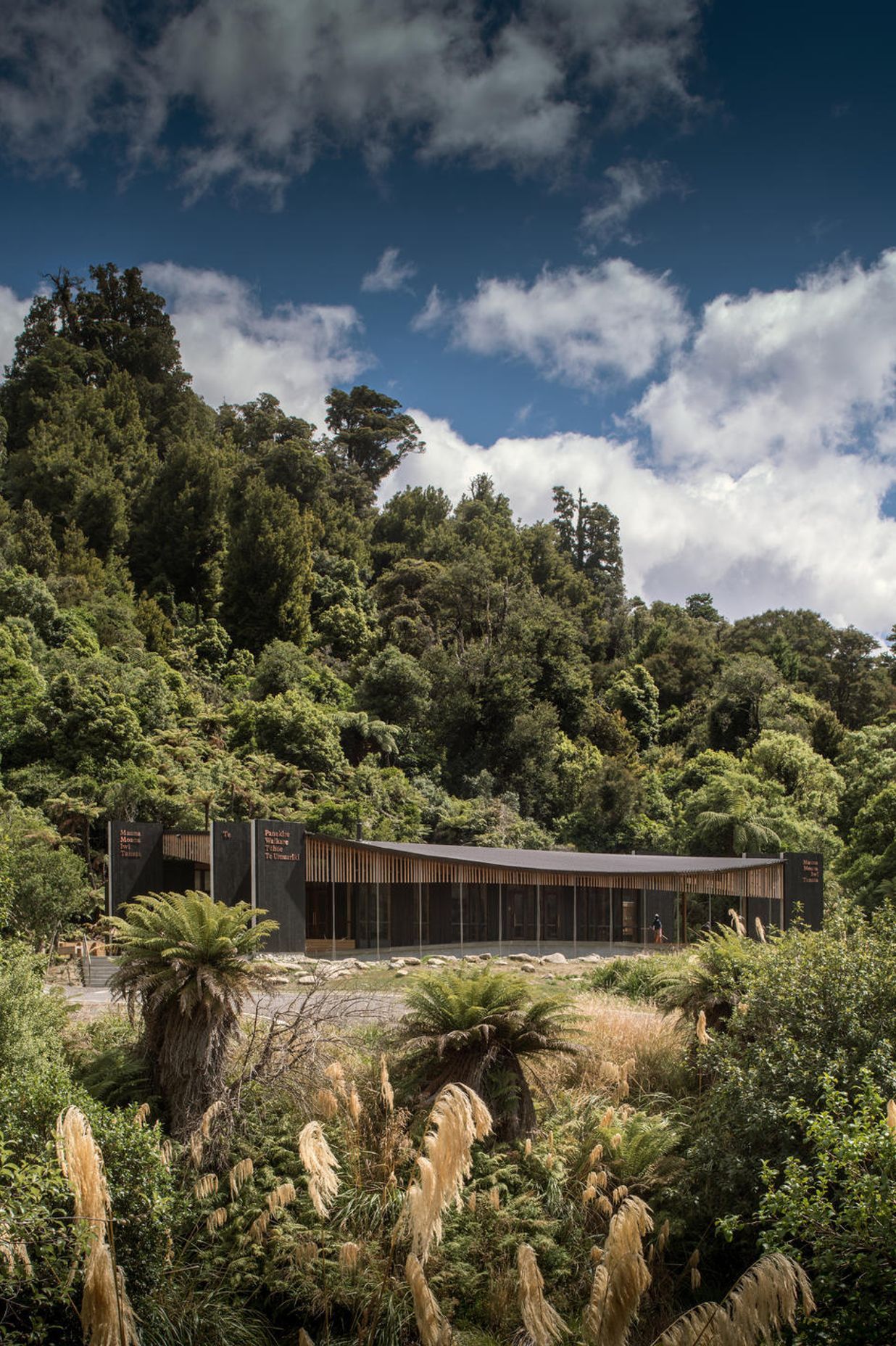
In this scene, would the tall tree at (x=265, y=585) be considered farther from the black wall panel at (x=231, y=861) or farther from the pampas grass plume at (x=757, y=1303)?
the pampas grass plume at (x=757, y=1303)

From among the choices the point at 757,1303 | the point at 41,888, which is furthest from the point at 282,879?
the point at 757,1303

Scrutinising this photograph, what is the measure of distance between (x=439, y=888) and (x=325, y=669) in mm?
23059

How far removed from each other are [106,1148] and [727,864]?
22.2 m

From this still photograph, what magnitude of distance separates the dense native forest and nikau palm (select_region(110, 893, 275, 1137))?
0.17ft

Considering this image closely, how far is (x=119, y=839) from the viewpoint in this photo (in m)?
26.2

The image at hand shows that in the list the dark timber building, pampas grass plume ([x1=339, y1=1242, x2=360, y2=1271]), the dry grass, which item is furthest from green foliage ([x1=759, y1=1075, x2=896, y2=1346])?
the dark timber building

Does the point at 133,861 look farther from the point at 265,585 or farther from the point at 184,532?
the point at 184,532

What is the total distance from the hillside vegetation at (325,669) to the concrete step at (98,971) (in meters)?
1.34

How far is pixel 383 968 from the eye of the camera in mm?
23531

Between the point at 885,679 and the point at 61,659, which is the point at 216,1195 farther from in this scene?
the point at 885,679

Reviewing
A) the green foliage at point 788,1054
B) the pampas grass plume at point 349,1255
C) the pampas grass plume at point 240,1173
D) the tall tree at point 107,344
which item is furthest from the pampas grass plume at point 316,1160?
the tall tree at point 107,344

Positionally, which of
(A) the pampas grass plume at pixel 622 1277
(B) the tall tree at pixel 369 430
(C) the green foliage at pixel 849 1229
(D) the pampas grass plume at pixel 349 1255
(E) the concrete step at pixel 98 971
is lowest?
(E) the concrete step at pixel 98 971

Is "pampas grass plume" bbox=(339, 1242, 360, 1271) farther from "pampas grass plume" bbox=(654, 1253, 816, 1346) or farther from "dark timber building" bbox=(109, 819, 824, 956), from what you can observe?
"dark timber building" bbox=(109, 819, 824, 956)

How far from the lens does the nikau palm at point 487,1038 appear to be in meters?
11.1
